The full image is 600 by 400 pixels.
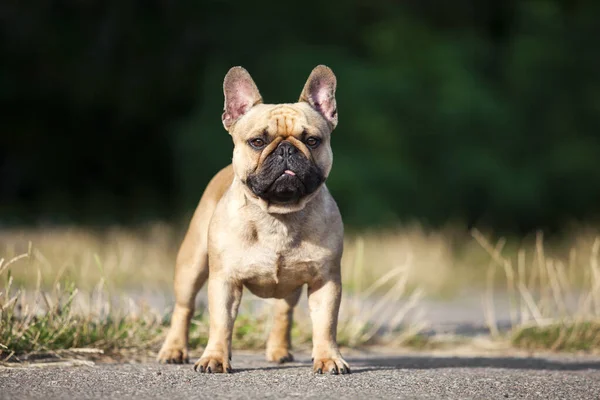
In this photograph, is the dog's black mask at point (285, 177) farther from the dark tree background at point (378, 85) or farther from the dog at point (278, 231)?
the dark tree background at point (378, 85)

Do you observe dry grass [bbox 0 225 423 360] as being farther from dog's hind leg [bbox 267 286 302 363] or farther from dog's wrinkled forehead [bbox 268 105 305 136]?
dog's wrinkled forehead [bbox 268 105 305 136]

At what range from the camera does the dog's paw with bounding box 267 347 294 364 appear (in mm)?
6043

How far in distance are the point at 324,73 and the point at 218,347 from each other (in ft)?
5.66

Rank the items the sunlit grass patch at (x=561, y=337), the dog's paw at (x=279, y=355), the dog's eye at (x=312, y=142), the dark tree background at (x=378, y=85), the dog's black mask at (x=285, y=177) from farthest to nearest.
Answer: the dark tree background at (x=378, y=85) → the sunlit grass patch at (x=561, y=337) → the dog's paw at (x=279, y=355) → the dog's eye at (x=312, y=142) → the dog's black mask at (x=285, y=177)

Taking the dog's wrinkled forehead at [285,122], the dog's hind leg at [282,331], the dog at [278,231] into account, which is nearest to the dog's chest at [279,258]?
the dog at [278,231]

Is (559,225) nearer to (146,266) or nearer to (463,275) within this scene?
(463,275)

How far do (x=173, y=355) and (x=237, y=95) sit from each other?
1624 mm

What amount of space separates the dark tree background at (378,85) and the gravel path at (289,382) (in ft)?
46.1

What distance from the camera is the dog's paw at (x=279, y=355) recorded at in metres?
6.04

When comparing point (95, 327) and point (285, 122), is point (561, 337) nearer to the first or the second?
point (285, 122)

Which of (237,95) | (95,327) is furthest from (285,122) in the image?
(95,327)

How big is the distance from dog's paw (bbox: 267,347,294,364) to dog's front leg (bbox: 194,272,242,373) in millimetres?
797

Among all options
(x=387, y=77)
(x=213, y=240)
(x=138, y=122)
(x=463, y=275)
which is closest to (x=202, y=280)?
(x=213, y=240)

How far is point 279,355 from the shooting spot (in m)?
6.05
